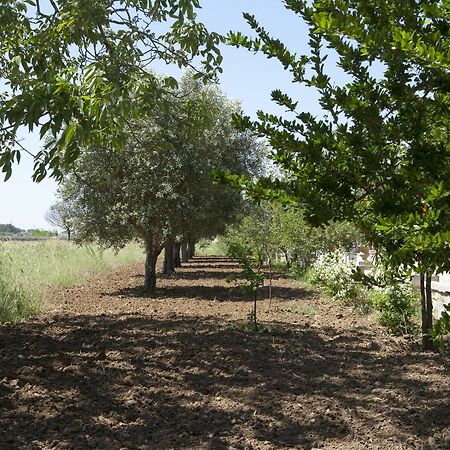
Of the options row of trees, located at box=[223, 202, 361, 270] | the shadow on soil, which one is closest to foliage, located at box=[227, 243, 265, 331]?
the shadow on soil

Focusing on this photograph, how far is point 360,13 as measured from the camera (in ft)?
12.3

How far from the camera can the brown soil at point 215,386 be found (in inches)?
186

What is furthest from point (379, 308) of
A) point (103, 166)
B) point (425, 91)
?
point (103, 166)

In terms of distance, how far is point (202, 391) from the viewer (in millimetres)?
5930

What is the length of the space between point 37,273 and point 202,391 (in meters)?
10.7

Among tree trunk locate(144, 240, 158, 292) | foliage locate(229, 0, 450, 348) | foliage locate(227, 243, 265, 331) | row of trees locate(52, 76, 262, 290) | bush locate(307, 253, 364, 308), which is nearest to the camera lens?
foliage locate(229, 0, 450, 348)

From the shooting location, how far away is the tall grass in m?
10.2

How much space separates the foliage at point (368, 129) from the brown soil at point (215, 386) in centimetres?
205

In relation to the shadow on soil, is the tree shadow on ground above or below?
above

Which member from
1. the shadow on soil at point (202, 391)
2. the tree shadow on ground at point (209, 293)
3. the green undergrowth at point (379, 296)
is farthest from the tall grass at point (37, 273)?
the green undergrowth at point (379, 296)

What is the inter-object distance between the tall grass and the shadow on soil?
1.39 metres

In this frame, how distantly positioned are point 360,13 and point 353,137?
2.72 ft

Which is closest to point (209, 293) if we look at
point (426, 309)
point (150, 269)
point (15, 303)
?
point (150, 269)

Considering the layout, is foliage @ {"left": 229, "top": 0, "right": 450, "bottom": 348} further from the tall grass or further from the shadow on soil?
the tall grass
